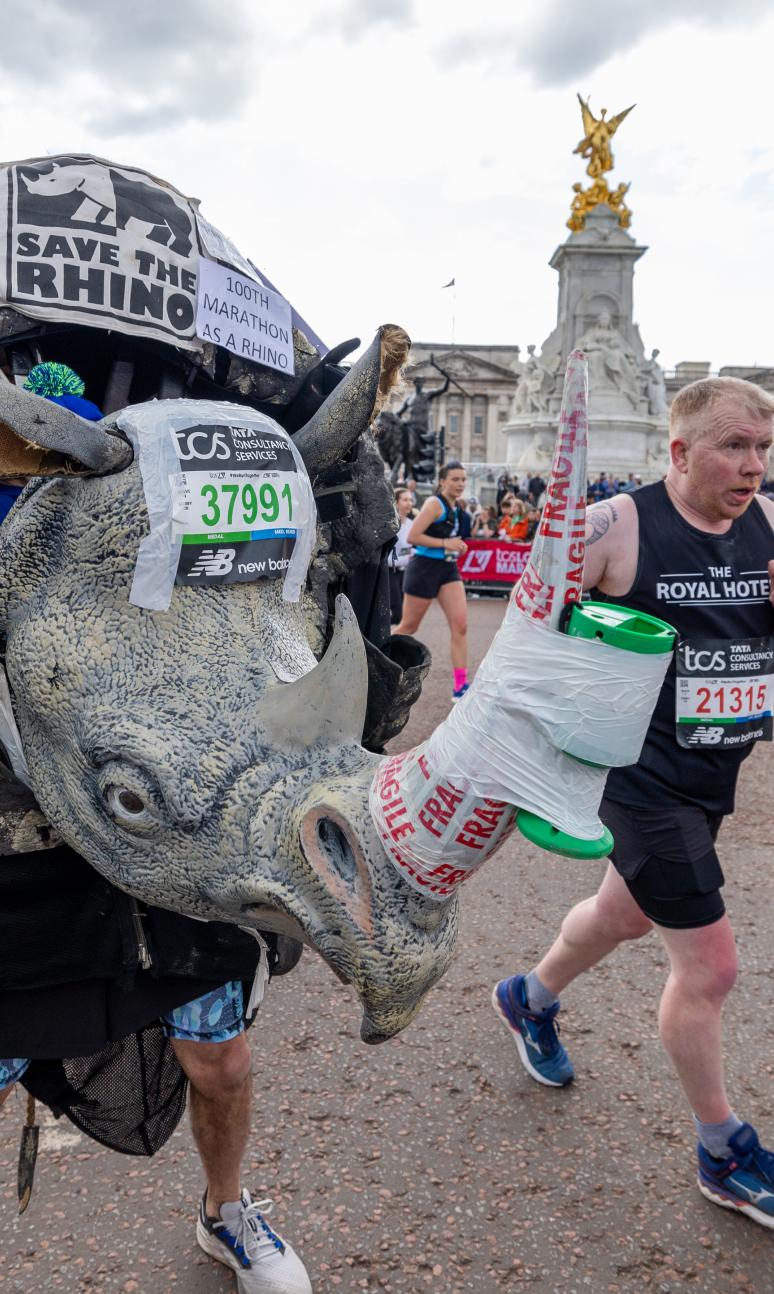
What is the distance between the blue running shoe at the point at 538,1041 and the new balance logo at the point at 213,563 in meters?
2.40

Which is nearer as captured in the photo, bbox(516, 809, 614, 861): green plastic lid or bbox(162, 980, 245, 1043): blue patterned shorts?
bbox(516, 809, 614, 861): green plastic lid

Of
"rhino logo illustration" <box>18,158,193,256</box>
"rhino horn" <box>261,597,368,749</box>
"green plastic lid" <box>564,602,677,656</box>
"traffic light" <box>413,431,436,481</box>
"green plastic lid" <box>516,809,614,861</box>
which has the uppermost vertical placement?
"traffic light" <box>413,431,436,481</box>

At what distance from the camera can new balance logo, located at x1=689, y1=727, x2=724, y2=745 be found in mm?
2902

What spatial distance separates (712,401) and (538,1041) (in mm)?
2245

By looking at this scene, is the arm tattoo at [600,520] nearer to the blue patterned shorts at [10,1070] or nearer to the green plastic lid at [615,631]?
the green plastic lid at [615,631]

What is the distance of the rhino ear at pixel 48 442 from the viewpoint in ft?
5.12

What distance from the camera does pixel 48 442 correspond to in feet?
5.23

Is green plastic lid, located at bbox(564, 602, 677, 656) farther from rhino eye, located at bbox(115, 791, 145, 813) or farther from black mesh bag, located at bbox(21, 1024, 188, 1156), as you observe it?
black mesh bag, located at bbox(21, 1024, 188, 1156)

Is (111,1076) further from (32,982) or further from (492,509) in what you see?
(492,509)

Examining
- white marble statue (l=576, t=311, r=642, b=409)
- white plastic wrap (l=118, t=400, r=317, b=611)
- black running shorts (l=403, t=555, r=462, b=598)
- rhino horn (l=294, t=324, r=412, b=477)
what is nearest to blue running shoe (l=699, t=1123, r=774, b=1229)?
white plastic wrap (l=118, t=400, r=317, b=611)

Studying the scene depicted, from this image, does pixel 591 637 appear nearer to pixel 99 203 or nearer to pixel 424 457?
pixel 99 203

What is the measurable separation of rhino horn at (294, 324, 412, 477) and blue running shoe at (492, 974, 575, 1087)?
7.38 ft

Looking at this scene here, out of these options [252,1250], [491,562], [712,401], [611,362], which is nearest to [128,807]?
[252,1250]

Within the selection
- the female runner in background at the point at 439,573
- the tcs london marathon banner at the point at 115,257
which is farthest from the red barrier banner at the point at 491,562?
the tcs london marathon banner at the point at 115,257
